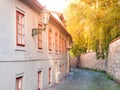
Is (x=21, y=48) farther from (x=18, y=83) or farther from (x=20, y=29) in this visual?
(x=18, y=83)

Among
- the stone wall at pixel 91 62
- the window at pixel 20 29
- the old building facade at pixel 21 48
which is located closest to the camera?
the old building facade at pixel 21 48

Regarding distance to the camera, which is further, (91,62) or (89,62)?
(89,62)

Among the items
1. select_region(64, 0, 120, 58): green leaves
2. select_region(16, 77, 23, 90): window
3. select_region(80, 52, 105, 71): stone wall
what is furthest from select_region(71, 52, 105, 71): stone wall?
select_region(16, 77, 23, 90): window

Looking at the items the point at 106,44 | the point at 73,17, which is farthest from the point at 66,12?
the point at 106,44

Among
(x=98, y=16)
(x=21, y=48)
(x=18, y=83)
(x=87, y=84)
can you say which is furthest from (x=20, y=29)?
(x=98, y=16)

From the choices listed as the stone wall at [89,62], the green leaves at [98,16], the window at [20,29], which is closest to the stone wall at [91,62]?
the stone wall at [89,62]

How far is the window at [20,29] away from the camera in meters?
10.4

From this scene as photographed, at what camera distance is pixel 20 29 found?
10750 millimetres

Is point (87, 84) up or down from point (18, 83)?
down

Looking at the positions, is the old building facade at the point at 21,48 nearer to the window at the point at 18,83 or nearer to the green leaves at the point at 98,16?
the window at the point at 18,83

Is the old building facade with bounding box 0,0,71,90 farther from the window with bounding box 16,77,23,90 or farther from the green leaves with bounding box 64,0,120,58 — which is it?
the green leaves with bounding box 64,0,120,58

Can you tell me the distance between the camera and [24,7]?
36.6ft

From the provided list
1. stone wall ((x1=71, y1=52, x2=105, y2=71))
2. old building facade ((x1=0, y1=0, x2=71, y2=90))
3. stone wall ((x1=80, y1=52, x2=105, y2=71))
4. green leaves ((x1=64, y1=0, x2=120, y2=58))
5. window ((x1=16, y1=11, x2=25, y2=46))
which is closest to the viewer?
old building facade ((x1=0, y1=0, x2=71, y2=90))

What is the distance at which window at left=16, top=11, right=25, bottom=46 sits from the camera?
1036 centimetres
